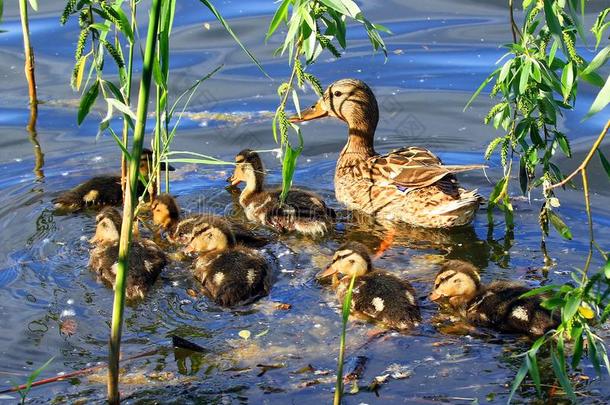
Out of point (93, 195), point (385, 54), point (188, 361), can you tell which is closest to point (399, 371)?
point (188, 361)

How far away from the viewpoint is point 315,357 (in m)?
4.91

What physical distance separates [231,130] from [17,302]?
305 centimetres

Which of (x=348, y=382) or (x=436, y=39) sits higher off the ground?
(x=436, y=39)

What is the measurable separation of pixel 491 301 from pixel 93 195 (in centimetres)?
281

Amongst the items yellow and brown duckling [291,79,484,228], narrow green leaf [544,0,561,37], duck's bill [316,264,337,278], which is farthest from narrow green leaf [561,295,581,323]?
yellow and brown duckling [291,79,484,228]

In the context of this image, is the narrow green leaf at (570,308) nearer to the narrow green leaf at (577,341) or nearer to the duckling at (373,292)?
the narrow green leaf at (577,341)

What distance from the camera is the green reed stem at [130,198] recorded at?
3.63 meters

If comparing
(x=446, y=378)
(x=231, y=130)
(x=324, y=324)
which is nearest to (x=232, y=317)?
(x=324, y=324)

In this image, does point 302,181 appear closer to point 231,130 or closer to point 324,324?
point 231,130

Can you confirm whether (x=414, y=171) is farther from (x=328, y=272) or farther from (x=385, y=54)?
(x=385, y=54)

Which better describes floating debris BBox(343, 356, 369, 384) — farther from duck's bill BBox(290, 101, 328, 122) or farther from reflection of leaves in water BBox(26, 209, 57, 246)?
duck's bill BBox(290, 101, 328, 122)

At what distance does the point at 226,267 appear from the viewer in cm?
568

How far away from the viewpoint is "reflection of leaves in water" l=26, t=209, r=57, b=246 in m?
6.40

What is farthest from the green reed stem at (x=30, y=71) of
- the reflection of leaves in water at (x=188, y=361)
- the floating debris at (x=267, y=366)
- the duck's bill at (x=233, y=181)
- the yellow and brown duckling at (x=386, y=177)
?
the floating debris at (x=267, y=366)
